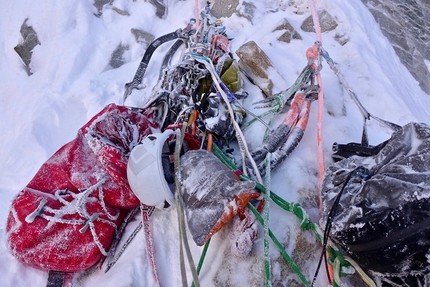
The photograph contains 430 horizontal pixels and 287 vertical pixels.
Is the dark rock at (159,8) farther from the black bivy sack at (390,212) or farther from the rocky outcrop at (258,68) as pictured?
the black bivy sack at (390,212)

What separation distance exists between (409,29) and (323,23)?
4.60 ft

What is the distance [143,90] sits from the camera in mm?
2939

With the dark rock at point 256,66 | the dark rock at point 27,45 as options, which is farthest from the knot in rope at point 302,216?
the dark rock at point 27,45

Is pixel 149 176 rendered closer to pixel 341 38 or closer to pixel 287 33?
pixel 287 33

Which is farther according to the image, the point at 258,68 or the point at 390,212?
the point at 258,68

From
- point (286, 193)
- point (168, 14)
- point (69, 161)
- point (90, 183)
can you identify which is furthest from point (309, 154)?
point (168, 14)

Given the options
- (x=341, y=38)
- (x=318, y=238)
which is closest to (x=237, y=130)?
(x=318, y=238)

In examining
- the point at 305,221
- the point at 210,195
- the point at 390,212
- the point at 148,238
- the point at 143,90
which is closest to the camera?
the point at 390,212

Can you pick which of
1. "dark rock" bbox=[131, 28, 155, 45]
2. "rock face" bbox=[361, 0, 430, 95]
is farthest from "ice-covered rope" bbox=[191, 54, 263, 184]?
"rock face" bbox=[361, 0, 430, 95]

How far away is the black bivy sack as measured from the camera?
1.14 m

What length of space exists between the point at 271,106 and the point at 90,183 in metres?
1.37

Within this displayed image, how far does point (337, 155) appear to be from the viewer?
73.8 inches

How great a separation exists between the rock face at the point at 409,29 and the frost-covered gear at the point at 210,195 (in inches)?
115

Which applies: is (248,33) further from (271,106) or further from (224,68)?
(271,106)
